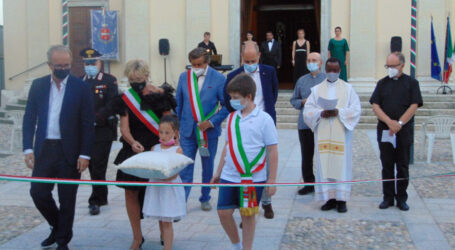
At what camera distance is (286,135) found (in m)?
12.2

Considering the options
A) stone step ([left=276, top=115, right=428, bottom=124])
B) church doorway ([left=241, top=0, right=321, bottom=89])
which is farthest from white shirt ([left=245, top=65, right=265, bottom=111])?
church doorway ([left=241, top=0, right=321, bottom=89])

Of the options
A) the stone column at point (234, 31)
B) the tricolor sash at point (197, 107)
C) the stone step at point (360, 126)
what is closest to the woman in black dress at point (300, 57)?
the stone step at point (360, 126)

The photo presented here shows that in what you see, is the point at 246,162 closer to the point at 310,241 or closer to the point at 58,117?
the point at 310,241

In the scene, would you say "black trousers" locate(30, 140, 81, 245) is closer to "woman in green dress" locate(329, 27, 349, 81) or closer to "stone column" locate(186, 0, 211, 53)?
"woman in green dress" locate(329, 27, 349, 81)

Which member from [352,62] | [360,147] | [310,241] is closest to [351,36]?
[352,62]

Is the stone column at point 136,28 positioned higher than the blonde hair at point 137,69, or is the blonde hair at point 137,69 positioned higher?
the stone column at point 136,28

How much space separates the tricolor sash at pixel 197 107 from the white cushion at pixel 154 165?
1.71m

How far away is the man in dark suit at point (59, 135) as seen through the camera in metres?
4.59

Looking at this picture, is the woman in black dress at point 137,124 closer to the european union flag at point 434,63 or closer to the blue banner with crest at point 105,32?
the european union flag at point 434,63

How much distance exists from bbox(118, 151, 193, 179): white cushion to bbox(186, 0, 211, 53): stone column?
11813mm

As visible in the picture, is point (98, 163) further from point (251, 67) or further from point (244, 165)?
point (244, 165)

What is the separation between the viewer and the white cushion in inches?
162

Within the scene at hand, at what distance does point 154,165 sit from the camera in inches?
162

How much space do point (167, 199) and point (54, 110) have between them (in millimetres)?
1179
